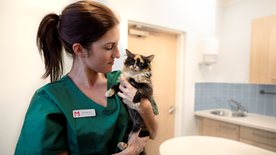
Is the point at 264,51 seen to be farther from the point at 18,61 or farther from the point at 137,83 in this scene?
the point at 18,61

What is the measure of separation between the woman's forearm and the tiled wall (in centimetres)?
195

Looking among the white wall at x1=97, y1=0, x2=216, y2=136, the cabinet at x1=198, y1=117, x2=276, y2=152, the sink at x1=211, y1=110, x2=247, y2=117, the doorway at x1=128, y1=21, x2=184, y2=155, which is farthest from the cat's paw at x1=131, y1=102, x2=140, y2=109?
the sink at x1=211, y1=110, x2=247, y2=117

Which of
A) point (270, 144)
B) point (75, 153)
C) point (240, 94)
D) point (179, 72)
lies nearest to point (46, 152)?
point (75, 153)

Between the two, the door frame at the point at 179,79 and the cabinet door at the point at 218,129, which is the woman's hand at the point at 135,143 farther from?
the cabinet door at the point at 218,129

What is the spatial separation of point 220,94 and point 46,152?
322cm

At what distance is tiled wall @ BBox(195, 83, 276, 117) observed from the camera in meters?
2.56

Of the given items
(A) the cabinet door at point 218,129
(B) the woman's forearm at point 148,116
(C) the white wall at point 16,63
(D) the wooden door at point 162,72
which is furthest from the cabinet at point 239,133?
(C) the white wall at point 16,63

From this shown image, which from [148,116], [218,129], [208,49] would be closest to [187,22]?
[208,49]

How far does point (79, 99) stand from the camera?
914mm

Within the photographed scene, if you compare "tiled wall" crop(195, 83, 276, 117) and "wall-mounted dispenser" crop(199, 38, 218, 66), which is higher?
"wall-mounted dispenser" crop(199, 38, 218, 66)

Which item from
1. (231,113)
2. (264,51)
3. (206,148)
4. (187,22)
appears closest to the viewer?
(206,148)

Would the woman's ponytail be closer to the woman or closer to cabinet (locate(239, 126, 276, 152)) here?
the woman

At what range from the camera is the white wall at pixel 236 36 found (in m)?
2.75

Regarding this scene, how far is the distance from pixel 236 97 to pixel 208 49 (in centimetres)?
114
